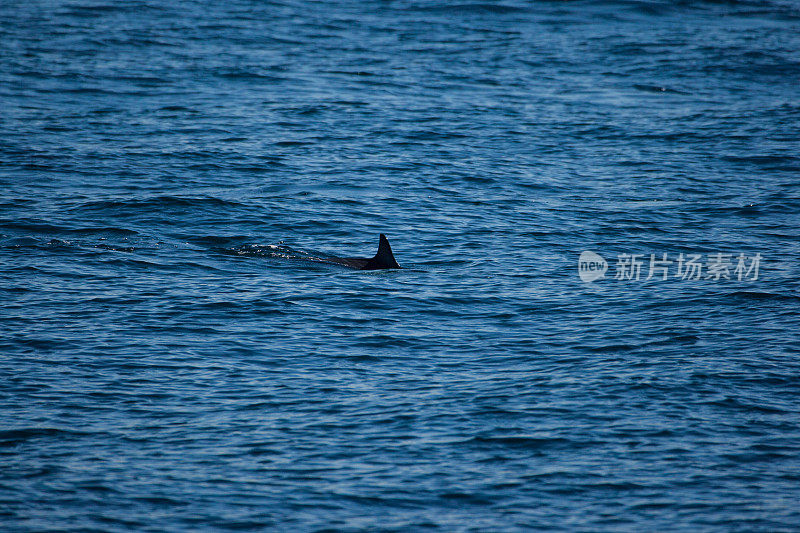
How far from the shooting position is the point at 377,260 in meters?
19.5

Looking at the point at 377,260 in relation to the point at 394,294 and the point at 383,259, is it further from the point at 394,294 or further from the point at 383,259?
the point at 394,294

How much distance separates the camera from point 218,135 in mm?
29844

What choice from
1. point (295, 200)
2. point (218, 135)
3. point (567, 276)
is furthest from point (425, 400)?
point (218, 135)

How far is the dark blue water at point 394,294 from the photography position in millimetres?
11516

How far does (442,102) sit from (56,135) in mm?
13633

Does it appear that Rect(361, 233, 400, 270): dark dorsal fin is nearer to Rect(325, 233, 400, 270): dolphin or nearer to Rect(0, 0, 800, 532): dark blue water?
Rect(325, 233, 400, 270): dolphin

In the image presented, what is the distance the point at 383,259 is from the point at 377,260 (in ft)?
0.48

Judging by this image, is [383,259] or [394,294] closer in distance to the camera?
[394,294]

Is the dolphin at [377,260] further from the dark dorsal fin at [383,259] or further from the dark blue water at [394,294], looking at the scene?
the dark blue water at [394,294]

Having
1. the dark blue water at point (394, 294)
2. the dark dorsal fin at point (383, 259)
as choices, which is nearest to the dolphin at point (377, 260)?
the dark dorsal fin at point (383, 259)

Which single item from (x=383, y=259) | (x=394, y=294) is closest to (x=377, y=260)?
(x=383, y=259)

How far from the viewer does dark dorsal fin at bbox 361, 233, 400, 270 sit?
19.1 m

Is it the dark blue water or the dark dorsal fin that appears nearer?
the dark blue water

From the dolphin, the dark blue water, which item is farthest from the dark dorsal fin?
the dark blue water
